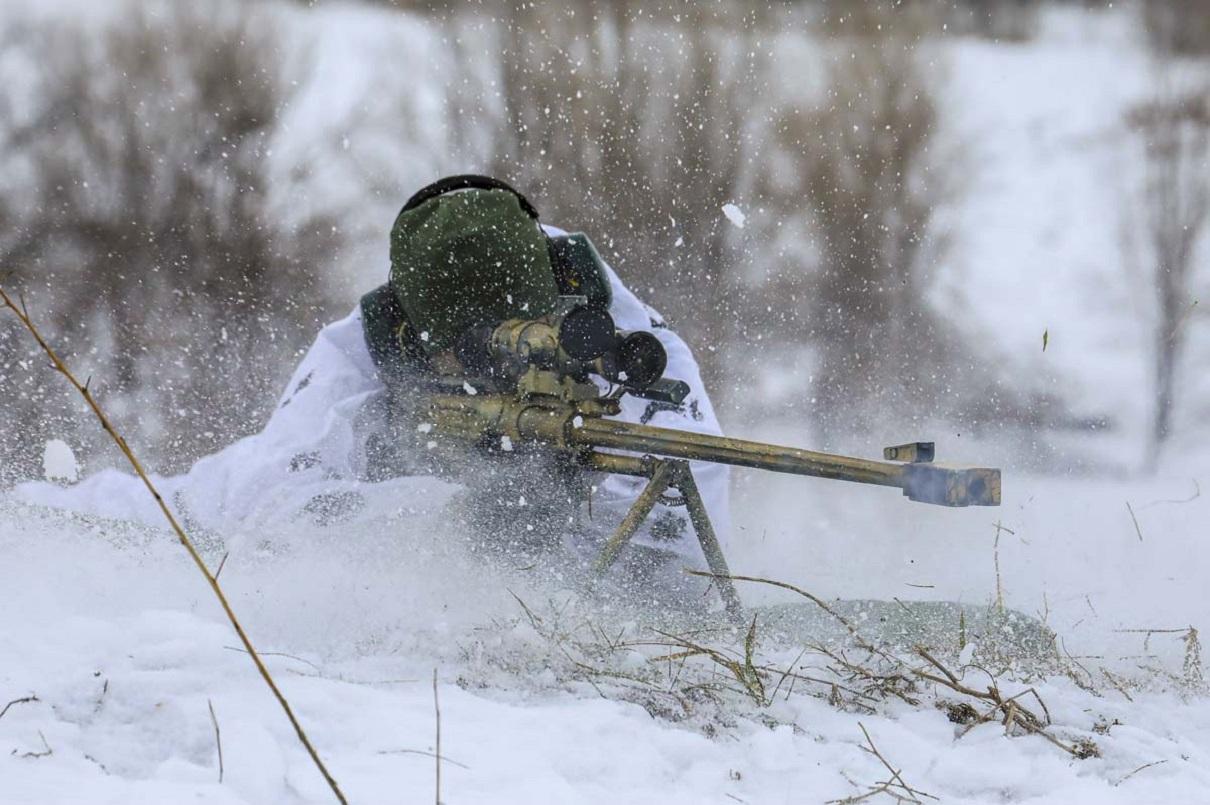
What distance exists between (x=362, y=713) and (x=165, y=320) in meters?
12.4

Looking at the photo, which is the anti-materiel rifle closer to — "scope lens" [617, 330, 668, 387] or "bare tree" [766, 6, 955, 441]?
"scope lens" [617, 330, 668, 387]

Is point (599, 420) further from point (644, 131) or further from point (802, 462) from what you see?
point (644, 131)

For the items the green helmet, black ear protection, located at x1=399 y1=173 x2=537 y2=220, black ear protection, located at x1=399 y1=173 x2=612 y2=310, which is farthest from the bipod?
black ear protection, located at x1=399 y1=173 x2=537 y2=220

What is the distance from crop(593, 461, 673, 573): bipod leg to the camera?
12.1ft

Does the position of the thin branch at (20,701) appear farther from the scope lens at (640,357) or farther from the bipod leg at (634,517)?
the scope lens at (640,357)

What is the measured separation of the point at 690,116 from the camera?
13766 millimetres

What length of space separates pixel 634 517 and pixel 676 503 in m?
0.18

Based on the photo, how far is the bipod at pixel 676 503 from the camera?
3.70m

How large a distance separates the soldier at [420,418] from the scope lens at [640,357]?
0.58m

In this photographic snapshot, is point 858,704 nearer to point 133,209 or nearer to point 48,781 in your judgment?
point 48,781

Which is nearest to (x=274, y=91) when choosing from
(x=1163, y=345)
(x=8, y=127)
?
(x=8, y=127)

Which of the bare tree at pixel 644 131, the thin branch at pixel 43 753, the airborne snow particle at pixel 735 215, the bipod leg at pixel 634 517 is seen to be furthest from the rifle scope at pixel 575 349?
the airborne snow particle at pixel 735 215

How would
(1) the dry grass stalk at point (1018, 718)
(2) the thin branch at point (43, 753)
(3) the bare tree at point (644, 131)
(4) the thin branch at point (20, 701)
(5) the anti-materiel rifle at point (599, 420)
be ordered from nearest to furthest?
(2) the thin branch at point (43, 753), (4) the thin branch at point (20, 701), (1) the dry grass stalk at point (1018, 718), (5) the anti-materiel rifle at point (599, 420), (3) the bare tree at point (644, 131)

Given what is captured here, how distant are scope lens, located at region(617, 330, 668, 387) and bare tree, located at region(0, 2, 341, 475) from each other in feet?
33.5
